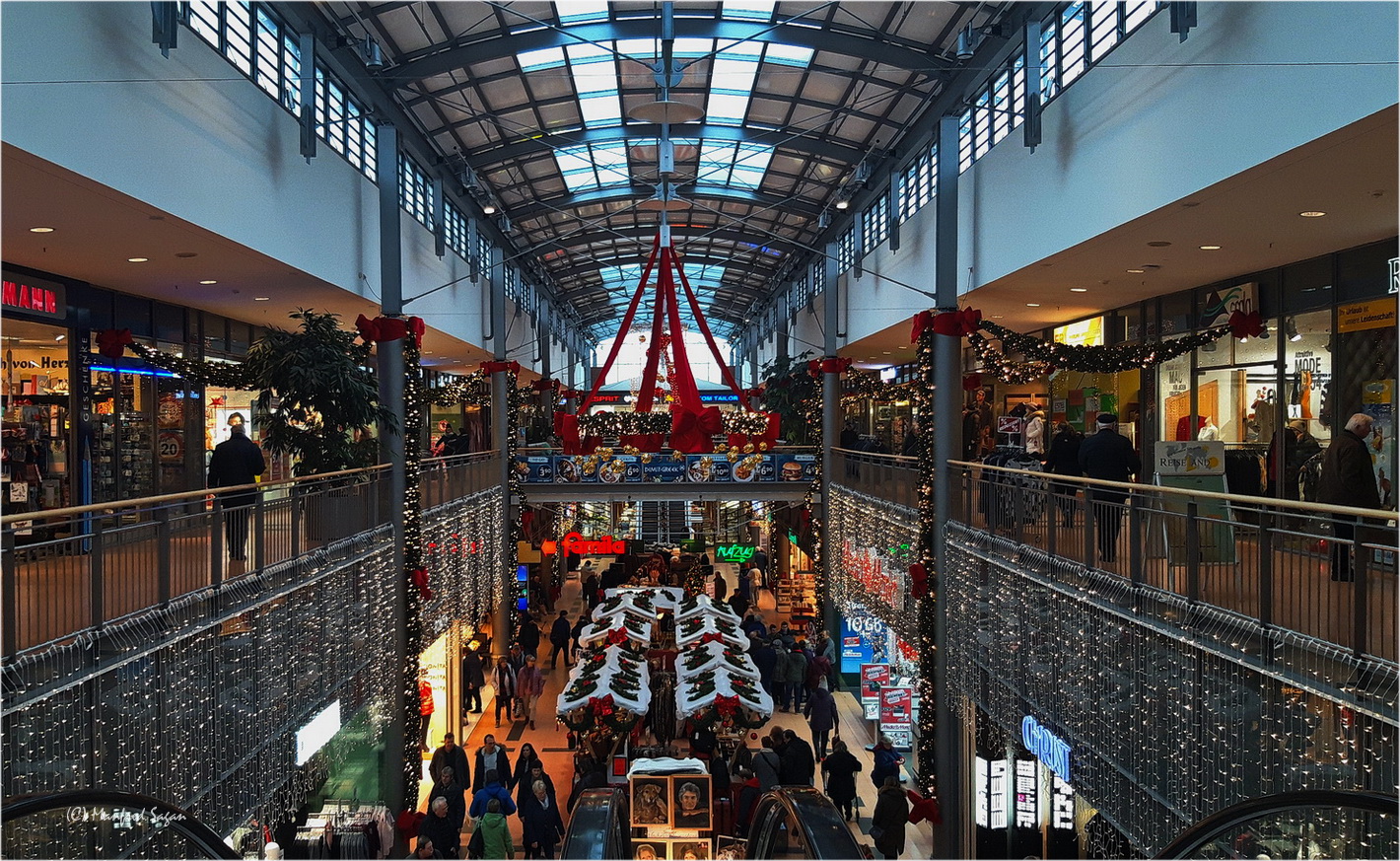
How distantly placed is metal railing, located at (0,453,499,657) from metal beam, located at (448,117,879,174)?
11637mm

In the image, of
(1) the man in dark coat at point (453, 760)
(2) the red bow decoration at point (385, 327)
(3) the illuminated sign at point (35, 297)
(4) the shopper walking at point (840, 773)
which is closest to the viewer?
(3) the illuminated sign at point (35, 297)

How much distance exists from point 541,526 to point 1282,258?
944 inches

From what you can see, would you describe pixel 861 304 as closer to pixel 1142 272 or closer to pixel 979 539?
pixel 1142 272

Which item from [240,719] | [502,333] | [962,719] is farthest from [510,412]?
[240,719]

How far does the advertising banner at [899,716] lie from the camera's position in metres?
17.6

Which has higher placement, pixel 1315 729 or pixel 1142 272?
pixel 1142 272

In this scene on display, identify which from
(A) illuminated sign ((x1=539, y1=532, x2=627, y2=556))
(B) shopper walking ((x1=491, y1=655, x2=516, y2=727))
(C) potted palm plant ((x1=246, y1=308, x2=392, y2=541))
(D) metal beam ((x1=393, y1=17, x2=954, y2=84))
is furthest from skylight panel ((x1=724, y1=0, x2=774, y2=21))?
(A) illuminated sign ((x1=539, y1=532, x2=627, y2=556))

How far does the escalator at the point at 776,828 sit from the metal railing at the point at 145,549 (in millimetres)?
3382

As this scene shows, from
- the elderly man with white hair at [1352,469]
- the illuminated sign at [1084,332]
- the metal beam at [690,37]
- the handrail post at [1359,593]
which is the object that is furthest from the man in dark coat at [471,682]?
the handrail post at [1359,593]

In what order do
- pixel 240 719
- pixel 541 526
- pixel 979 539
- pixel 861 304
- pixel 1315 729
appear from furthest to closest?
pixel 541 526 → pixel 861 304 → pixel 979 539 → pixel 240 719 → pixel 1315 729

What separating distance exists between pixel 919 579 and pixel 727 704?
10.1ft

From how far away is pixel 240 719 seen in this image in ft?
28.8

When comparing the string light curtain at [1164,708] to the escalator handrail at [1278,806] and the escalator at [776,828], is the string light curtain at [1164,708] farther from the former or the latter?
the escalator at [776,828]

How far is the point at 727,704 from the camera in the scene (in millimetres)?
14047
